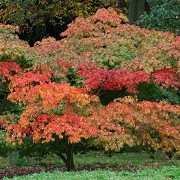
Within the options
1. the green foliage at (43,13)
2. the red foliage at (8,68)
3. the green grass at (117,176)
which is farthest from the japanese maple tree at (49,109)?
the green foliage at (43,13)

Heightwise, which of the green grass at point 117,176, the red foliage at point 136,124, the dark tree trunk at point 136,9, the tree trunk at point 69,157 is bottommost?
the green grass at point 117,176

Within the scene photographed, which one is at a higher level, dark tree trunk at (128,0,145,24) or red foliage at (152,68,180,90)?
dark tree trunk at (128,0,145,24)

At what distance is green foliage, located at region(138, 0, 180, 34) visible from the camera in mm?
16797

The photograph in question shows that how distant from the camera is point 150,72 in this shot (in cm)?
1091

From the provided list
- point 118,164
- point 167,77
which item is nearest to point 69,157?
point 167,77

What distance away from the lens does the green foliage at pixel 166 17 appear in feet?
55.1

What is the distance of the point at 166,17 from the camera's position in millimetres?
16859

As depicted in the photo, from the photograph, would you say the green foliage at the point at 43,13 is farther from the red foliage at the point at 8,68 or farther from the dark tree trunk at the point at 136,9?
the red foliage at the point at 8,68

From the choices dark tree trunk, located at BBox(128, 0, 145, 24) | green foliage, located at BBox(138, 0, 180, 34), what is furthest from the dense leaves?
dark tree trunk, located at BBox(128, 0, 145, 24)

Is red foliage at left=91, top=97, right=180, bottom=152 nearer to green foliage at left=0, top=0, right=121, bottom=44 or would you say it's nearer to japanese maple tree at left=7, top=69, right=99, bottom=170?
japanese maple tree at left=7, top=69, right=99, bottom=170

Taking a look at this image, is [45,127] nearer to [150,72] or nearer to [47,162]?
[150,72]

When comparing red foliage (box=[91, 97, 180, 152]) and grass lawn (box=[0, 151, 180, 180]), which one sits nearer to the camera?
grass lawn (box=[0, 151, 180, 180])

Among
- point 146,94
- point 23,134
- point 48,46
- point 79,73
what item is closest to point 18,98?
point 23,134

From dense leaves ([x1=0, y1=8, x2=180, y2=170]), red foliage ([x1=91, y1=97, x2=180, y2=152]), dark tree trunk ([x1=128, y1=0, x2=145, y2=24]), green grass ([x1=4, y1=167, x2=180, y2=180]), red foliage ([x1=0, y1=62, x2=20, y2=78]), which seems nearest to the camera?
green grass ([x1=4, y1=167, x2=180, y2=180])
